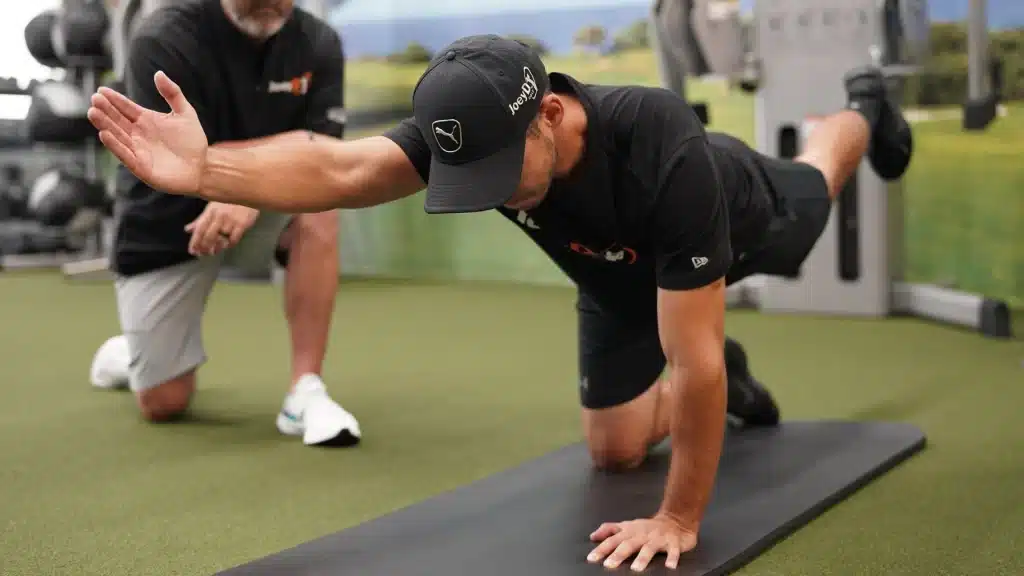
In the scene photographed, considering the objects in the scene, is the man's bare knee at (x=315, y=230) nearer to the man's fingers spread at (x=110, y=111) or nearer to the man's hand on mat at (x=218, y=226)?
the man's hand on mat at (x=218, y=226)

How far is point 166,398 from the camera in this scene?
9.42 ft

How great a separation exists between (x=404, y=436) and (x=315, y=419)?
0.72 ft

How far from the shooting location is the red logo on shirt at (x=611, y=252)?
6.36 ft

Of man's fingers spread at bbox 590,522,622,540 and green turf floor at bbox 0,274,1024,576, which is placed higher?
man's fingers spread at bbox 590,522,622,540

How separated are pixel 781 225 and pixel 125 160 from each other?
1267 mm

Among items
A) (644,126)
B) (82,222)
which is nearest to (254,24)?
(644,126)

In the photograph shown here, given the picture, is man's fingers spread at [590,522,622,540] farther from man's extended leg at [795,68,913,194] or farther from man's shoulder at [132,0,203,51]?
man's shoulder at [132,0,203,51]

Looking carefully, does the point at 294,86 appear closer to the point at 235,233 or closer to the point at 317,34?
the point at 317,34

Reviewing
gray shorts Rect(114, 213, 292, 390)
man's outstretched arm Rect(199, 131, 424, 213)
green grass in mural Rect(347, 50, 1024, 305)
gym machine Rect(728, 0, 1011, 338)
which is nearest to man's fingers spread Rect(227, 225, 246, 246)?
gray shorts Rect(114, 213, 292, 390)

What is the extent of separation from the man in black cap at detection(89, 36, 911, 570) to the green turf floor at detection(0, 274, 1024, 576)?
34 centimetres

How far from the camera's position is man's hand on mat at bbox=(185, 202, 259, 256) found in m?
2.50

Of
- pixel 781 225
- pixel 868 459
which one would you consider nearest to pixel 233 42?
pixel 781 225

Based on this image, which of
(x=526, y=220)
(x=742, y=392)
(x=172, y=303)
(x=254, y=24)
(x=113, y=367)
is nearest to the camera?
(x=526, y=220)

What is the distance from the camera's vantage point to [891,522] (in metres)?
2.00
